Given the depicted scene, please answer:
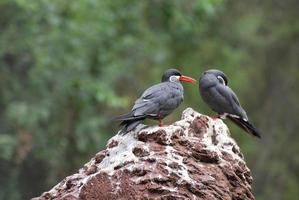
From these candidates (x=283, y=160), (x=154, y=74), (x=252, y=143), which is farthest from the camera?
(x=283, y=160)

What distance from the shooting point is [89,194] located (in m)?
7.89

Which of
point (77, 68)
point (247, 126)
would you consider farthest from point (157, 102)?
point (77, 68)

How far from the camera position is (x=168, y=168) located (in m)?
7.87

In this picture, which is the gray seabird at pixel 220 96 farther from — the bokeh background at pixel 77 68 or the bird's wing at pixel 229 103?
the bokeh background at pixel 77 68

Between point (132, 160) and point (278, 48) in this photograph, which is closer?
point (132, 160)

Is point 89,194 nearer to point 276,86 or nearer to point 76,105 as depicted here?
point 76,105

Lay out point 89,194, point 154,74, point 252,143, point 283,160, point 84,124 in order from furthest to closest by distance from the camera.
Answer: point 283,160
point 252,143
point 154,74
point 84,124
point 89,194

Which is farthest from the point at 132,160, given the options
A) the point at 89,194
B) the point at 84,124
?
the point at 84,124

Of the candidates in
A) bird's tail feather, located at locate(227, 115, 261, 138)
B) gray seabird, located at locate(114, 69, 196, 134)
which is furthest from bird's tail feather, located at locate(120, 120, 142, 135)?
bird's tail feather, located at locate(227, 115, 261, 138)

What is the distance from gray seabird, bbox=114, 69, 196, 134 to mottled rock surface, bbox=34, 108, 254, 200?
0.39 ft

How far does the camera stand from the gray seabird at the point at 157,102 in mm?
8469

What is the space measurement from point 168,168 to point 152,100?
114cm

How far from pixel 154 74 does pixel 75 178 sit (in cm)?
1699

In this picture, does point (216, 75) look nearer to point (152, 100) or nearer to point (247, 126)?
point (247, 126)
